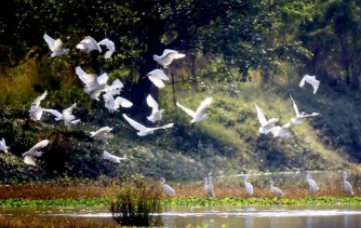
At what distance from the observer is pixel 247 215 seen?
26625 millimetres

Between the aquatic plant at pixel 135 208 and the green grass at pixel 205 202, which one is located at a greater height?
the green grass at pixel 205 202

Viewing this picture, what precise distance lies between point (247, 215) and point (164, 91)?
74.3ft

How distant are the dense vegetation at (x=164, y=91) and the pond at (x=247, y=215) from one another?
7693 millimetres

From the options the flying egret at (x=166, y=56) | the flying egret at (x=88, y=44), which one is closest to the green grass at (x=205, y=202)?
the flying egret at (x=166, y=56)

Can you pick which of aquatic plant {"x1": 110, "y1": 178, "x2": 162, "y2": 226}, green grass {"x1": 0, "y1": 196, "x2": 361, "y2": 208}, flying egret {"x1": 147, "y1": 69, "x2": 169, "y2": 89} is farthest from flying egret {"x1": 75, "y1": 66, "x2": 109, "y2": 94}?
aquatic plant {"x1": 110, "y1": 178, "x2": 162, "y2": 226}

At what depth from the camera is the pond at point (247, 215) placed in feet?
80.1

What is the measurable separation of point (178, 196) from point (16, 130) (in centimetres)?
773

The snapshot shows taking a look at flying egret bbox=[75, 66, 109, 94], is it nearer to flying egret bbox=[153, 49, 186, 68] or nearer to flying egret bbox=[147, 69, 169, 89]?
flying egret bbox=[147, 69, 169, 89]

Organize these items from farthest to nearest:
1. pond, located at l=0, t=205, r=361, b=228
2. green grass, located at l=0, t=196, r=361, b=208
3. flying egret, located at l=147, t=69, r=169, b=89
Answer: flying egret, located at l=147, t=69, r=169, b=89 < green grass, located at l=0, t=196, r=361, b=208 < pond, located at l=0, t=205, r=361, b=228

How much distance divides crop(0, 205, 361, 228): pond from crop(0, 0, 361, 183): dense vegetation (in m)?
7.69

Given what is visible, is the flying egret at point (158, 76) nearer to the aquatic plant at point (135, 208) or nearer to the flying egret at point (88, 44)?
the flying egret at point (88, 44)

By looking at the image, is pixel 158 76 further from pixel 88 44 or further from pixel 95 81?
pixel 88 44

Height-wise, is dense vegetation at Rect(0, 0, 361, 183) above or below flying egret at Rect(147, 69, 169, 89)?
above

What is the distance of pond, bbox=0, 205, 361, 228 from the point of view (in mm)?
24406
